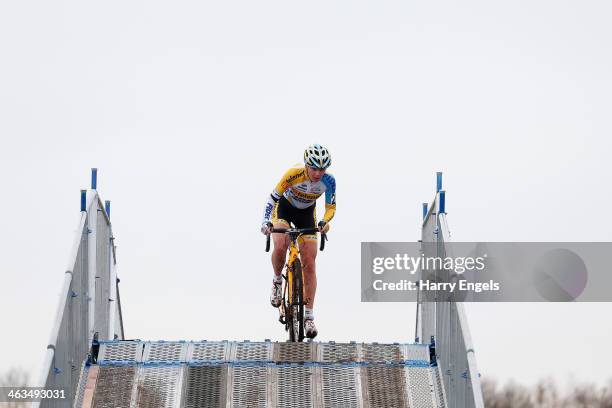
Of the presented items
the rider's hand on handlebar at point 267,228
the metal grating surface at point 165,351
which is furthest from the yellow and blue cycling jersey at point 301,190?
the metal grating surface at point 165,351

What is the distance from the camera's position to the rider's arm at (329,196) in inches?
767

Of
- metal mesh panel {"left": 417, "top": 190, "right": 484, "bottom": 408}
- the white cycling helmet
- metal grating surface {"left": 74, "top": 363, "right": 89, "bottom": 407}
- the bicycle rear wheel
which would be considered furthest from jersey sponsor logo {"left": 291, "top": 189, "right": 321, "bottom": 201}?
metal grating surface {"left": 74, "top": 363, "right": 89, "bottom": 407}

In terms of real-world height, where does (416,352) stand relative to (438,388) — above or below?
above

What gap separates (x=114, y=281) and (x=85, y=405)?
6.07m

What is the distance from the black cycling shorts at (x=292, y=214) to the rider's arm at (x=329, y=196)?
384 millimetres

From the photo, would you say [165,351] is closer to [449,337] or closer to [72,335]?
[72,335]

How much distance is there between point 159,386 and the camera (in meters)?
17.0

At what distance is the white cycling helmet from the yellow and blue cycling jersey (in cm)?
39

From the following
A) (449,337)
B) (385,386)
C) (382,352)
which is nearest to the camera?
(449,337)

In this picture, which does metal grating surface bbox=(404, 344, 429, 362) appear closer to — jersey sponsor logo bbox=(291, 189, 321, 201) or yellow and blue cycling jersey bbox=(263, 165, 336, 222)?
yellow and blue cycling jersey bbox=(263, 165, 336, 222)

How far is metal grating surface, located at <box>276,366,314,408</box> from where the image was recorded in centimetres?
1675

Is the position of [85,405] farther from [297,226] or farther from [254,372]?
[297,226]

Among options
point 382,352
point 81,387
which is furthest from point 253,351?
point 81,387

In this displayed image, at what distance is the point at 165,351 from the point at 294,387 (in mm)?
1704
